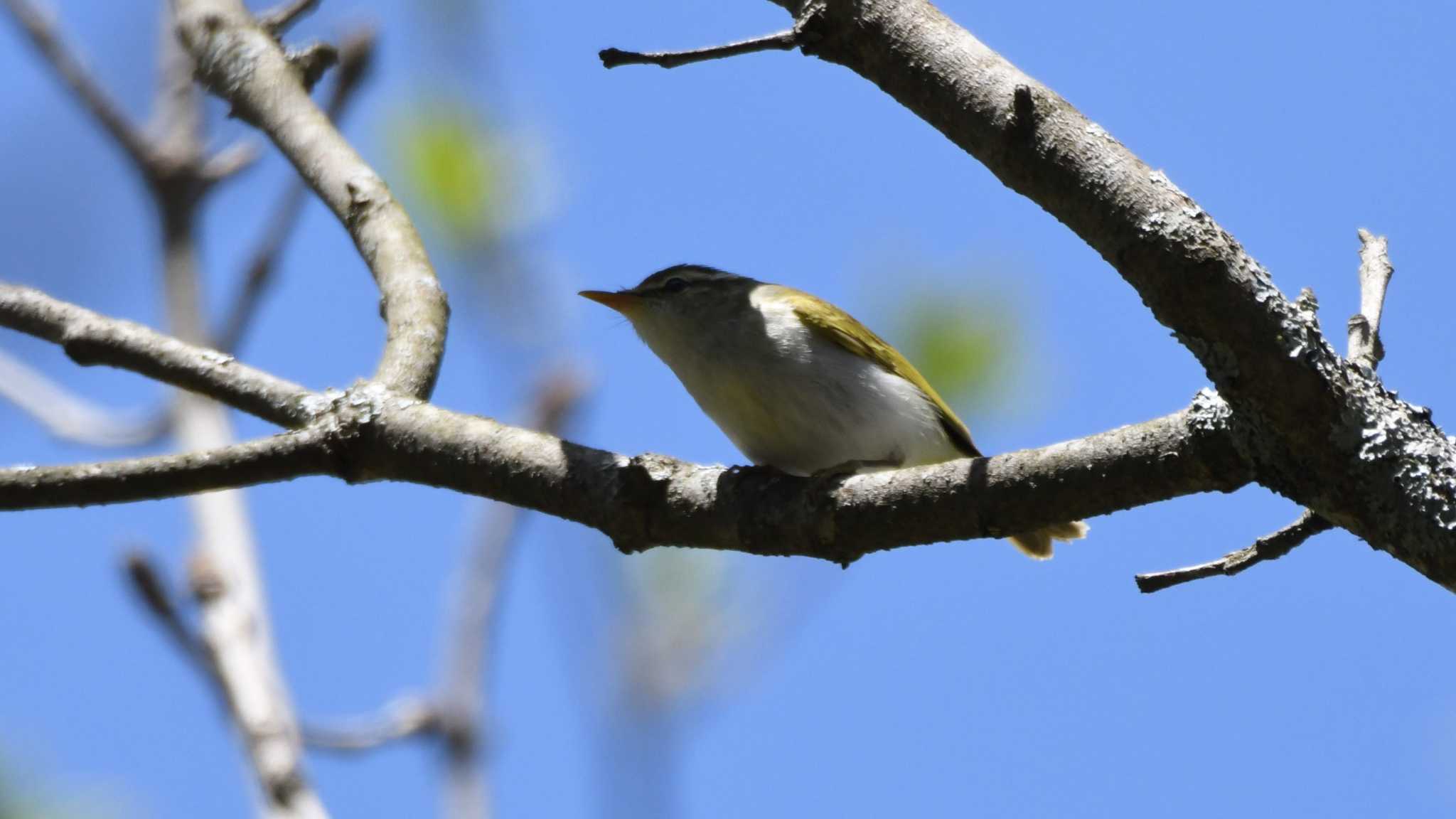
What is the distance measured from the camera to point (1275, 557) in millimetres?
2541

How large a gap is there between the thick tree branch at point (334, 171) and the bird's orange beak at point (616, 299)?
175 cm

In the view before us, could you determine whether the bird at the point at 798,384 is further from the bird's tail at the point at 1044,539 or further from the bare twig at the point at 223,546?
the bare twig at the point at 223,546

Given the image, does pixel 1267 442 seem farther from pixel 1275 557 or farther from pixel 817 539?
pixel 817 539

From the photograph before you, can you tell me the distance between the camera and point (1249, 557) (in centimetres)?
255

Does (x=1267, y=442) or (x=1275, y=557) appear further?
(x=1275, y=557)

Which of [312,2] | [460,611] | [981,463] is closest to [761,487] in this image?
[981,463]

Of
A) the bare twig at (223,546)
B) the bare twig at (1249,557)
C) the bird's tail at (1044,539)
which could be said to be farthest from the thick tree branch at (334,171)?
the bird's tail at (1044,539)

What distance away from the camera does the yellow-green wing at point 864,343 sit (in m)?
5.25

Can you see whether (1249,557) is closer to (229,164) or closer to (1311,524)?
(1311,524)

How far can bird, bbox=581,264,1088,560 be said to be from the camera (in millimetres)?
4840

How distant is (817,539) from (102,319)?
1.78 metres

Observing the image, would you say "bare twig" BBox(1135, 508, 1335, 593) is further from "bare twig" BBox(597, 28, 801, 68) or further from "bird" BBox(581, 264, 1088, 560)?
"bird" BBox(581, 264, 1088, 560)

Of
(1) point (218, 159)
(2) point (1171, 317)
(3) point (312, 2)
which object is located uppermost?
(3) point (312, 2)

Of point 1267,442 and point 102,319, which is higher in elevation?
point 102,319
